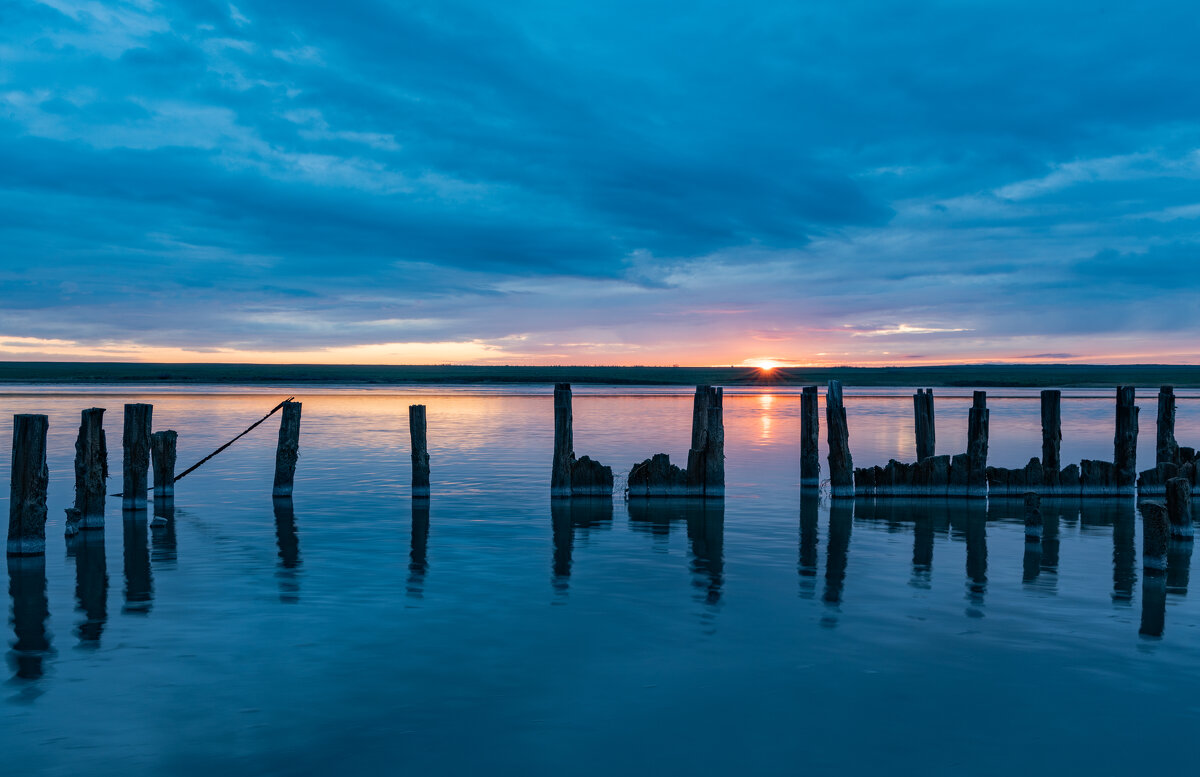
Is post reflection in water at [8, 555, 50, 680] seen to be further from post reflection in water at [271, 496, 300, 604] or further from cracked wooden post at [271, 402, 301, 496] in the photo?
cracked wooden post at [271, 402, 301, 496]

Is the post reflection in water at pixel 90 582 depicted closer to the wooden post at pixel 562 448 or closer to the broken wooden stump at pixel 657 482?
the wooden post at pixel 562 448

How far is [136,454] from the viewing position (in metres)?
16.1

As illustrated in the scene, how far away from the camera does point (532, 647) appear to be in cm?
884

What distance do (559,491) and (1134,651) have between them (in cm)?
1112

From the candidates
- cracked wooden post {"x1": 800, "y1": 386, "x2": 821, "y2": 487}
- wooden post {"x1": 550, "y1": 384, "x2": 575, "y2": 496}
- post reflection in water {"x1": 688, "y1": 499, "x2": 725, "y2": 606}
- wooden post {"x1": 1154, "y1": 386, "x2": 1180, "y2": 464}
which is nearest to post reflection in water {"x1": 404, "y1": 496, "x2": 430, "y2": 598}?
wooden post {"x1": 550, "y1": 384, "x2": 575, "y2": 496}

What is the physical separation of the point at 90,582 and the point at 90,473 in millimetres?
3377

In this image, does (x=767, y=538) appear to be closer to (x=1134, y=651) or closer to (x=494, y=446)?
(x=1134, y=651)

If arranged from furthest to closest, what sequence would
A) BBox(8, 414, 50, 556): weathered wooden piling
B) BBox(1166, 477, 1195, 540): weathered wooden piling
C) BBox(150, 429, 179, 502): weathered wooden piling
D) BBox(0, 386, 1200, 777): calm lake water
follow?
BBox(150, 429, 179, 502): weathered wooden piling, BBox(1166, 477, 1195, 540): weathered wooden piling, BBox(8, 414, 50, 556): weathered wooden piling, BBox(0, 386, 1200, 777): calm lake water

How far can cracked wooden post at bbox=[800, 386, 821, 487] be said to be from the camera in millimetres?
17797

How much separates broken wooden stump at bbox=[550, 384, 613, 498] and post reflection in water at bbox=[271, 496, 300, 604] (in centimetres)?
535

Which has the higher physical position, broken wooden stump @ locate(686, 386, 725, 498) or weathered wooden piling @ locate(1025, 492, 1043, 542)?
broken wooden stump @ locate(686, 386, 725, 498)

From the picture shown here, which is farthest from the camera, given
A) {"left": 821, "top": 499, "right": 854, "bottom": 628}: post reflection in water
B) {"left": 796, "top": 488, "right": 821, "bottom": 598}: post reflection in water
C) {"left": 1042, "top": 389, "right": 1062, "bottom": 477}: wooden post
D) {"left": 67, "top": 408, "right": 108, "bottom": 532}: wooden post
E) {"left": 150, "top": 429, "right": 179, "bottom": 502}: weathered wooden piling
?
{"left": 1042, "top": 389, "right": 1062, "bottom": 477}: wooden post

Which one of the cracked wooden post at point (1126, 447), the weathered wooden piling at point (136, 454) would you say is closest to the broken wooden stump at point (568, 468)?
the weathered wooden piling at point (136, 454)

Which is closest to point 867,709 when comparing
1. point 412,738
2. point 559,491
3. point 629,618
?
point 629,618
